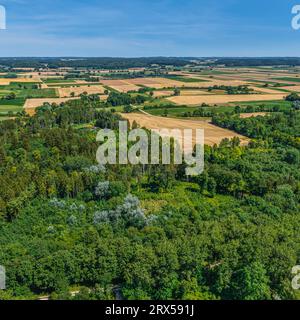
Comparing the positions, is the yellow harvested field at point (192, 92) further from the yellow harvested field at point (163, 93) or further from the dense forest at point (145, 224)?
the dense forest at point (145, 224)

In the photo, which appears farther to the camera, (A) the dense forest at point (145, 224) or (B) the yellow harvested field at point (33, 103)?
(B) the yellow harvested field at point (33, 103)

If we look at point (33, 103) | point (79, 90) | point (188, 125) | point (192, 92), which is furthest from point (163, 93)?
point (188, 125)

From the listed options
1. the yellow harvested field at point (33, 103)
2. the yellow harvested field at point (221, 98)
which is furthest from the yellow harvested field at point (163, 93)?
the yellow harvested field at point (33, 103)

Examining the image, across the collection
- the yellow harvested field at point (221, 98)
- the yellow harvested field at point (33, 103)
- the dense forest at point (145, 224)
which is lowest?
the dense forest at point (145, 224)

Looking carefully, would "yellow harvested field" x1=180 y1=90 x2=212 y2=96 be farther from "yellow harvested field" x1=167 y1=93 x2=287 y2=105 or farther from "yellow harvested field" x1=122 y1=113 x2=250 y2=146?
"yellow harvested field" x1=122 y1=113 x2=250 y2=146

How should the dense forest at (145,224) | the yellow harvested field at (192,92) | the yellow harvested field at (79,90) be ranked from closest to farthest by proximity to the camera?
the dense forest at (145,224)
the yellow harvested field at (79,90)
the yellow harvested field at (192,92)

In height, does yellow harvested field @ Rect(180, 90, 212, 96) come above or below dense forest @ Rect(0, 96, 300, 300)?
above

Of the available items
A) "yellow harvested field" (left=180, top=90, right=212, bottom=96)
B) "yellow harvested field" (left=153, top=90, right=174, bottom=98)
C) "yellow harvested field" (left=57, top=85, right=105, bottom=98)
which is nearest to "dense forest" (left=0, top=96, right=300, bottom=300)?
"yellow harvested field" (left=57, top=85, right=105, bottom=98)

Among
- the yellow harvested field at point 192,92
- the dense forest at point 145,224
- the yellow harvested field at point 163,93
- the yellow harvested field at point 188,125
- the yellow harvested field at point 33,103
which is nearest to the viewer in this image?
the dense forest at point 145,224
